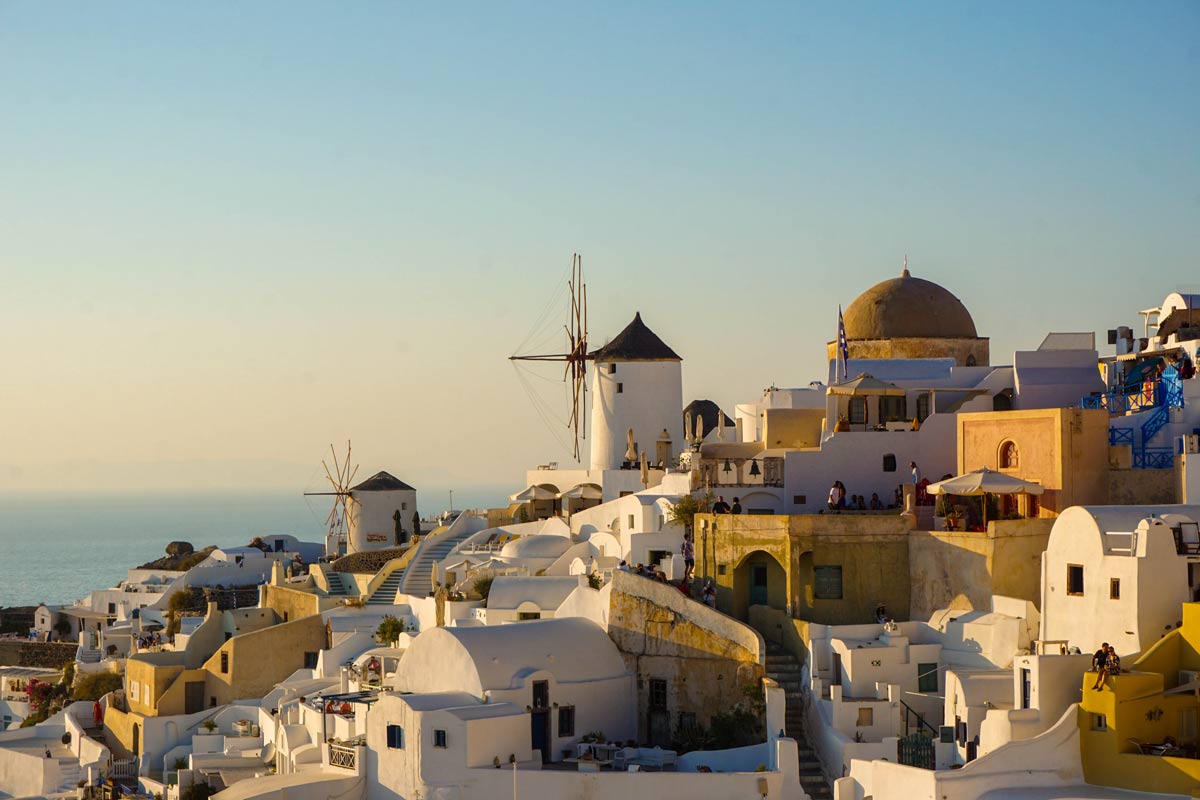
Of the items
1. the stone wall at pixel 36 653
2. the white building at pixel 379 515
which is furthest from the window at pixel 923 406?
the stone wall at pixel 36 653

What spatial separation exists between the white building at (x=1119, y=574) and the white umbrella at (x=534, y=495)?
69.3 feet

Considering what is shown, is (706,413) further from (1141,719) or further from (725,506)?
(1141,719)

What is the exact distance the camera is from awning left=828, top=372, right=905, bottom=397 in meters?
35.3

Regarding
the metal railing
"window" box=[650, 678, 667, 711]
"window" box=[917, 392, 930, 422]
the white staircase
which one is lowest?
the metal railing

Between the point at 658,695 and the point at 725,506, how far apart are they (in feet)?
13.8

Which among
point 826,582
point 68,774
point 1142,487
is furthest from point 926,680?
point 68,774

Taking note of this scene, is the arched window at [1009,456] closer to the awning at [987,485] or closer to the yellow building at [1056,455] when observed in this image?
the yellow building at [1056,455]

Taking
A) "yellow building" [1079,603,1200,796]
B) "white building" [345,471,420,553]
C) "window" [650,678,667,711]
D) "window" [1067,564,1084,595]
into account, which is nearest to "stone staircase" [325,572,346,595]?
"white building" [345,471,420,553]

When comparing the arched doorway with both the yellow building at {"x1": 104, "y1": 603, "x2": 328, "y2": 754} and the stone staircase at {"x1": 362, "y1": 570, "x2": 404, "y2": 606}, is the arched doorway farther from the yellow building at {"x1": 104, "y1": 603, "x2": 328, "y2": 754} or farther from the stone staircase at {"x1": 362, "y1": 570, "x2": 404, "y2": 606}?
the yellow building at {"x1": 104, "y1": 603, "x2": 328, "y2": 754}

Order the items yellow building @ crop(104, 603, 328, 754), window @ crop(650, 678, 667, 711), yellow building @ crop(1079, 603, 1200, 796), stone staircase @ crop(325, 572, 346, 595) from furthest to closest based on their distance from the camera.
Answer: stone staircase @ crop(325, 572, 346, 595), yellow building @ crop(104, 603, 328, 754), window @ crop(650, 678, 667, 711), yellow building @ crop(1079, 603, 1200, 796)

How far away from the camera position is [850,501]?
1337 inches

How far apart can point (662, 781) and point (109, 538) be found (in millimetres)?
171575

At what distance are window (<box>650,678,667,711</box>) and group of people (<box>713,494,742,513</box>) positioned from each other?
12.8ft

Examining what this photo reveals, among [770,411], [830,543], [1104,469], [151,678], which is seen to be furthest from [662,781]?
[151,678]
